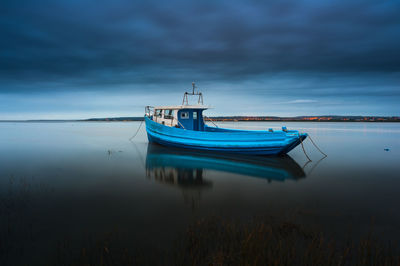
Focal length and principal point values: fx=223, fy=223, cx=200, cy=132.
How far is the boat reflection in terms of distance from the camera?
10.2 m

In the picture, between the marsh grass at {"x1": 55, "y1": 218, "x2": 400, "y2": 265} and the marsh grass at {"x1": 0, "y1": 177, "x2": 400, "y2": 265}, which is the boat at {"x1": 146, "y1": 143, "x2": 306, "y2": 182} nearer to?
the marsh grass at {"x1": 0, "y1": 177, "x2": 400, "y2": 265}

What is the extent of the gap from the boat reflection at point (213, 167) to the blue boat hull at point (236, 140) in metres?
0.58

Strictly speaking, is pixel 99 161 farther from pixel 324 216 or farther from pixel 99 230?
pixel 324 216

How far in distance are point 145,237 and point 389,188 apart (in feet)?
30.4

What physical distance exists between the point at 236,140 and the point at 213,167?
366cm

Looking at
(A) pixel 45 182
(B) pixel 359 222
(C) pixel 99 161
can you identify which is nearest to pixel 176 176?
(A) pixel 45 182

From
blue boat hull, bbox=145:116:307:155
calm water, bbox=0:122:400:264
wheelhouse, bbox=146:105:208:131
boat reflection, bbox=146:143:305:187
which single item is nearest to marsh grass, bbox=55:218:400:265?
calm water, bbox=0:122:400:264

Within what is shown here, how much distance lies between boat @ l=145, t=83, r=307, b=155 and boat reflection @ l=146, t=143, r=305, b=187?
0.71 meters

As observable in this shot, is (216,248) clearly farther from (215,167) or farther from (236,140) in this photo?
(236,140)

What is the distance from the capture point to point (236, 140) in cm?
1539

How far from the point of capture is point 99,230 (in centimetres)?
505

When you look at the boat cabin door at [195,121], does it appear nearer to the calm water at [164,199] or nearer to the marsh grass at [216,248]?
the calm water at [164,199]

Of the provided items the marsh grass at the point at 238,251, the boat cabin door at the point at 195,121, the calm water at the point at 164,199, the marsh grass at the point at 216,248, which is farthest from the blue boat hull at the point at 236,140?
the marsh grass at the point at 238,251

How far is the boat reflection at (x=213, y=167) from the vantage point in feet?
33.5
